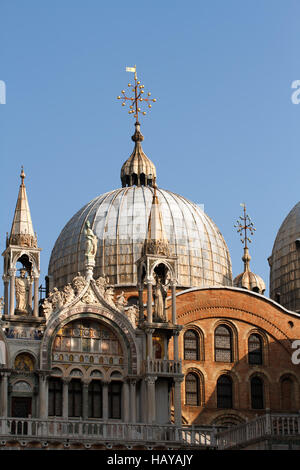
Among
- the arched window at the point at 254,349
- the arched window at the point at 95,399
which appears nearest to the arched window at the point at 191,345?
the arched window at the point at 254,349

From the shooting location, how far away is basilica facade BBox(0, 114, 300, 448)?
4491 cm

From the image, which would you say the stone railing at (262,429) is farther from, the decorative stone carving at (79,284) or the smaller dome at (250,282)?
the smaller dome at (250,282)

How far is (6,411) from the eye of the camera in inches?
1743

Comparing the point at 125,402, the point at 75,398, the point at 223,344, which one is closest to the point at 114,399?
the point at 125,402

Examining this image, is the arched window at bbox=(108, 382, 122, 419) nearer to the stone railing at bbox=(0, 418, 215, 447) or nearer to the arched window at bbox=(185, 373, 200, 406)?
the stone railing at bbox=(0, 418, 215, 447)

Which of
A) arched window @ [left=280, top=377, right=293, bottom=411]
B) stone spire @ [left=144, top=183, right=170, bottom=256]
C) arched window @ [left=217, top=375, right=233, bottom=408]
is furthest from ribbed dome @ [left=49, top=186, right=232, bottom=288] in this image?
stone spire @ [left=144, top=183, right=170, bottom=256]

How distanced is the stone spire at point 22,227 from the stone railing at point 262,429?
35.7ft

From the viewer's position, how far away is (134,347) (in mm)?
47000

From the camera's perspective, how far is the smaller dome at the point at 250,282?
64.9m

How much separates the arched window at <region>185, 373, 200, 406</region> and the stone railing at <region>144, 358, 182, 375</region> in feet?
20.4

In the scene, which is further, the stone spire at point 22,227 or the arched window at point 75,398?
the stone spire at point 22,227

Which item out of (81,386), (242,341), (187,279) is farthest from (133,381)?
(187,279)

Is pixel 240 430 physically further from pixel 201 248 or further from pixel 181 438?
pixel 201 248
